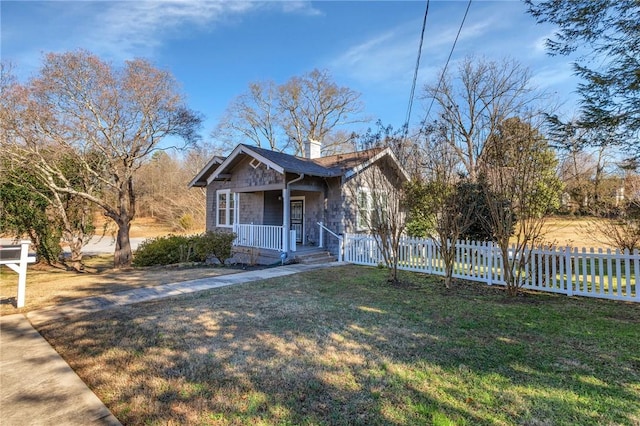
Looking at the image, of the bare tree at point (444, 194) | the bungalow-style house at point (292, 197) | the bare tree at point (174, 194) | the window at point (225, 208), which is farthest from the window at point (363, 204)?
the bare tree at point (174, 194)

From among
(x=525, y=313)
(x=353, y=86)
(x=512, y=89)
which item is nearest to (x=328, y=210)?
(x=525, y=313)

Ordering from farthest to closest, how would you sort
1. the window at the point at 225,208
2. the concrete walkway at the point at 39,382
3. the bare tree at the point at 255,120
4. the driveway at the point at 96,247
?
the bare tree at the point at 255,120 < the driveway at the point at 96,247 < the window at the point at 225,208 < the concrete walkway at the point at 39,382

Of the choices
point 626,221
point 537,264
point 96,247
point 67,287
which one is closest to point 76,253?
point 67,287

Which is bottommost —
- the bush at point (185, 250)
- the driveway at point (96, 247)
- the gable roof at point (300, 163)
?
the driveway at point (96, 247)

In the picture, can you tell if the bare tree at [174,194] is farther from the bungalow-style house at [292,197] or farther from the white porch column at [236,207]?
the bungalow-style house at [292,197]

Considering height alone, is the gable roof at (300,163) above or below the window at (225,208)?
above

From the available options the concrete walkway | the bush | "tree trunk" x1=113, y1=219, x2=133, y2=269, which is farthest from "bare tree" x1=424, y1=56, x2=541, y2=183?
the concrete walkway

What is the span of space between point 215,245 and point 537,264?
9774mm

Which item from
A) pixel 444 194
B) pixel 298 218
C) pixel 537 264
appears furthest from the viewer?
pixel 298 218

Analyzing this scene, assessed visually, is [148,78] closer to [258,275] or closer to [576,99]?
[258,275]

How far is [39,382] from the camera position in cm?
317

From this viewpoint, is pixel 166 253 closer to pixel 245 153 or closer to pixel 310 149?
pixel 245 153

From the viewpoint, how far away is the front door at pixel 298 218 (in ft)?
45.8

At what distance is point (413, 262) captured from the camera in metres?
9.44
